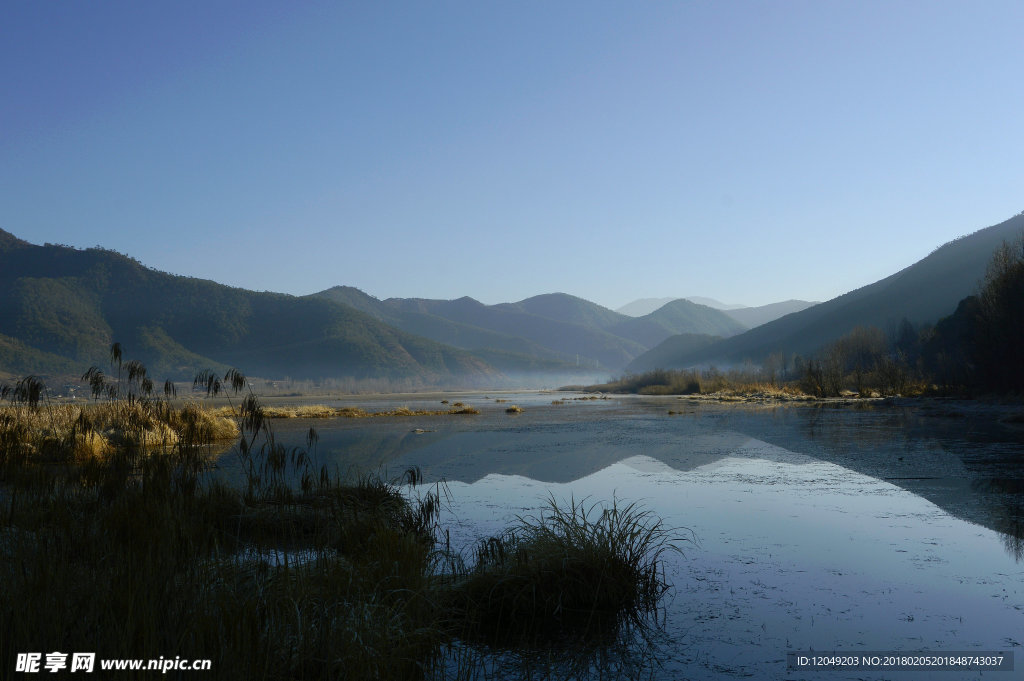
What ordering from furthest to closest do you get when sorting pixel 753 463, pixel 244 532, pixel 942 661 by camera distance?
pixel 753 463 → pixel 244 532 → pixel 942 661

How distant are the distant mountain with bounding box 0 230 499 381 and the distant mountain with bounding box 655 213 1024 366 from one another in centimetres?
7521

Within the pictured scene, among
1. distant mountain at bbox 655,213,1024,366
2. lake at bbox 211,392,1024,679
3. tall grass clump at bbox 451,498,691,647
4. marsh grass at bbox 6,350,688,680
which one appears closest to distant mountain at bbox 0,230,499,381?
distant mountain at bbox 655,213,1024,366

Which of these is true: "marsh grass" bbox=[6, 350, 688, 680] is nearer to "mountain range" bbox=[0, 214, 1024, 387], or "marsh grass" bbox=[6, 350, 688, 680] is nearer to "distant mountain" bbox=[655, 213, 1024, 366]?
"mountain range" bbox=[0, 214, 1024, 387]

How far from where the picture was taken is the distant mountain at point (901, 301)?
108 meters

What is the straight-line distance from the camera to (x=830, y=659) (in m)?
4.48

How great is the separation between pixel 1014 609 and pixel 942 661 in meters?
1.40

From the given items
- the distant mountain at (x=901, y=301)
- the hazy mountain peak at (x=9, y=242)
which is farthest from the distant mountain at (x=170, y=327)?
the distant mountain at (x=901, y=301)

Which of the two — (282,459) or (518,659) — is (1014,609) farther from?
(282,459)

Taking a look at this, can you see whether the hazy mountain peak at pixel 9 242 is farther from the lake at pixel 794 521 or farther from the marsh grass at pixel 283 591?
the marsh grass at pixel 283 591

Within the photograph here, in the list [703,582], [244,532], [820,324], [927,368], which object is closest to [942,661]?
[703,582]

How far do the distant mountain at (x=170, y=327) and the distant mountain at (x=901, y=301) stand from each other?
7521 centimetres

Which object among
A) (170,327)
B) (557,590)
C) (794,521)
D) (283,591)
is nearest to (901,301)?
(794,521)

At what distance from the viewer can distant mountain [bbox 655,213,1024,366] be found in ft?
353

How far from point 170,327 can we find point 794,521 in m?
135
